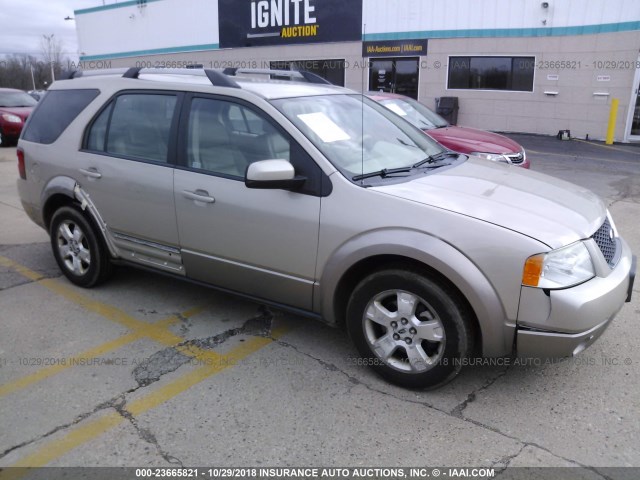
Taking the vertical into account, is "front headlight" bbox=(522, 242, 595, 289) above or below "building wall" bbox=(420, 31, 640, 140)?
below

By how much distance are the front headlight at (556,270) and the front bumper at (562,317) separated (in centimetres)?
4

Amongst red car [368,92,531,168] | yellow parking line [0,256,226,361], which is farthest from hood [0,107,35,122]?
yellow parking line [0,256,226,361]

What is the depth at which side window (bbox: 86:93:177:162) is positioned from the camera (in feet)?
13.1

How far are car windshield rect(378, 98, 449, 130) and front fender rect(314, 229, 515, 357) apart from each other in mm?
5572

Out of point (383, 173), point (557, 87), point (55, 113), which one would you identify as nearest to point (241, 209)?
point (383, 173)

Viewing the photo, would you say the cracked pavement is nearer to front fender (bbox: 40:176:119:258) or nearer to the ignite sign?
front fender (bbox: 40:176:119:258)

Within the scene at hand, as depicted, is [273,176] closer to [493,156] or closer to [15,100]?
[493,156]

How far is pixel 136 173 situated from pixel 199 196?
27.1 inches

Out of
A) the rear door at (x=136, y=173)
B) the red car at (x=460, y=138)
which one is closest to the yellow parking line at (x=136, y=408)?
the rear door at (x=136, y=173)

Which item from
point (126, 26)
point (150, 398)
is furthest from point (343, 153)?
Answer: point (126, 26)

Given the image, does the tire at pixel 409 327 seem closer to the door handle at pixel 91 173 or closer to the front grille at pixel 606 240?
the front grille at pixel 606 240

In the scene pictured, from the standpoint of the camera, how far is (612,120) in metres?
15.1

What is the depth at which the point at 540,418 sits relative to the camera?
2971 mm

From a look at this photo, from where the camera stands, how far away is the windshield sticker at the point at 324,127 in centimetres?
350
